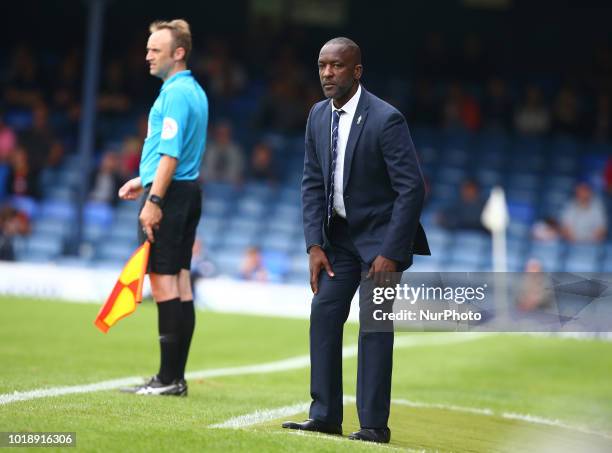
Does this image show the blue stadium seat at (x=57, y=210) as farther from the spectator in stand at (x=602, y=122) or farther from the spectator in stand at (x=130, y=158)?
the spectator in stand at (x=602, y=122)

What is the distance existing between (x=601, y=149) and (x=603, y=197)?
1764mm

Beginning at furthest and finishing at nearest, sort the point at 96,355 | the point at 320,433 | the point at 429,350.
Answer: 1. the point at 429,350
2. the point at 96,355
3. the point at 320,433

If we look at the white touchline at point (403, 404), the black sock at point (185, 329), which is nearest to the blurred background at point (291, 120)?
the white touchline at point (403, 404)

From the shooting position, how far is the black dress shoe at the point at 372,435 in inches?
242

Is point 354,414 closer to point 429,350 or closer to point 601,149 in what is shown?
point 429,350

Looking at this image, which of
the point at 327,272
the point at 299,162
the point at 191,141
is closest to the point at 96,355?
the point at 191,141

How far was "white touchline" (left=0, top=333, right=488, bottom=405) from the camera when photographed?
23.4 ft

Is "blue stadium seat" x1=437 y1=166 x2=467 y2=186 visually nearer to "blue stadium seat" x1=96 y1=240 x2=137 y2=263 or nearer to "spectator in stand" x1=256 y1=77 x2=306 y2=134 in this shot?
"spectator in stand" x1=256 y1=77 x2=306 y2=134

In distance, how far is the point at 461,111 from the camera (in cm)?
2319

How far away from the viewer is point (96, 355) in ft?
35.3

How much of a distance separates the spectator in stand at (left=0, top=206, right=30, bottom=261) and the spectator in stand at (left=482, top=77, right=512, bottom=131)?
352 inches

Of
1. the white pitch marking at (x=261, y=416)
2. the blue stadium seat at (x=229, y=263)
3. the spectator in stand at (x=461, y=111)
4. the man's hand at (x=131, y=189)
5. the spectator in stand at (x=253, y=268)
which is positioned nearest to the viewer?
the white pitch marking at (x=261, y=416)

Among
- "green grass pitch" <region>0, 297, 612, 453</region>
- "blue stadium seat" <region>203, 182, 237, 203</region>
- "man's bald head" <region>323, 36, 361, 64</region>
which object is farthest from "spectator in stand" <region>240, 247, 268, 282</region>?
"man's bald head" <region>323, 36, 361, 64</region>

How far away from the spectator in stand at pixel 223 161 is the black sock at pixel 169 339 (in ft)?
46.6
